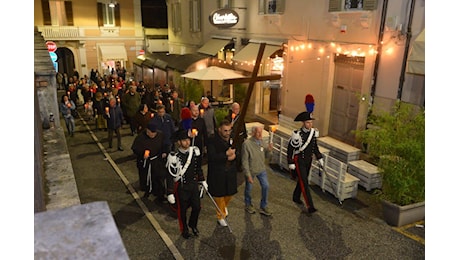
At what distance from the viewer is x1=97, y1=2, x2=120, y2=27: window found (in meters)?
29.6

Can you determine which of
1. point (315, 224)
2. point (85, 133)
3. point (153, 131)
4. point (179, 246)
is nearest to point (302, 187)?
point (315, 224)

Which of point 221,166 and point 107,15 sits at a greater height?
point 107,15

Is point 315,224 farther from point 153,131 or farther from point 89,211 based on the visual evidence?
point 89,211

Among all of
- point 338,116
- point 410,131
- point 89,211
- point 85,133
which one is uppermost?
point 89,211

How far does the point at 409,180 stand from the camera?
6.69m

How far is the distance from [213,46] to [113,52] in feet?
45.5

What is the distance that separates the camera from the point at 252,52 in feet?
51.4

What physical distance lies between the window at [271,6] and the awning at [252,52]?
4.48 feet

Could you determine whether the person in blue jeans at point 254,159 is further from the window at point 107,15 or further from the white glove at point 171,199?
the window at point 107,15

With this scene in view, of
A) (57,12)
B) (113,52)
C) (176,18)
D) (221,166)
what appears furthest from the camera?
(113,52)

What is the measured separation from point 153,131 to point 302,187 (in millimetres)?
3257

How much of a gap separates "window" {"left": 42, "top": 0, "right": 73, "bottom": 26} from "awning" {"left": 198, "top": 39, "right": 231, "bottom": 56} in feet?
48.2

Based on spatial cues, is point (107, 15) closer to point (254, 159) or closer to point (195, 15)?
point (195, 15)

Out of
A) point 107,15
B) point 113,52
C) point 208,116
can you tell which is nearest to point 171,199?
point 208,116
